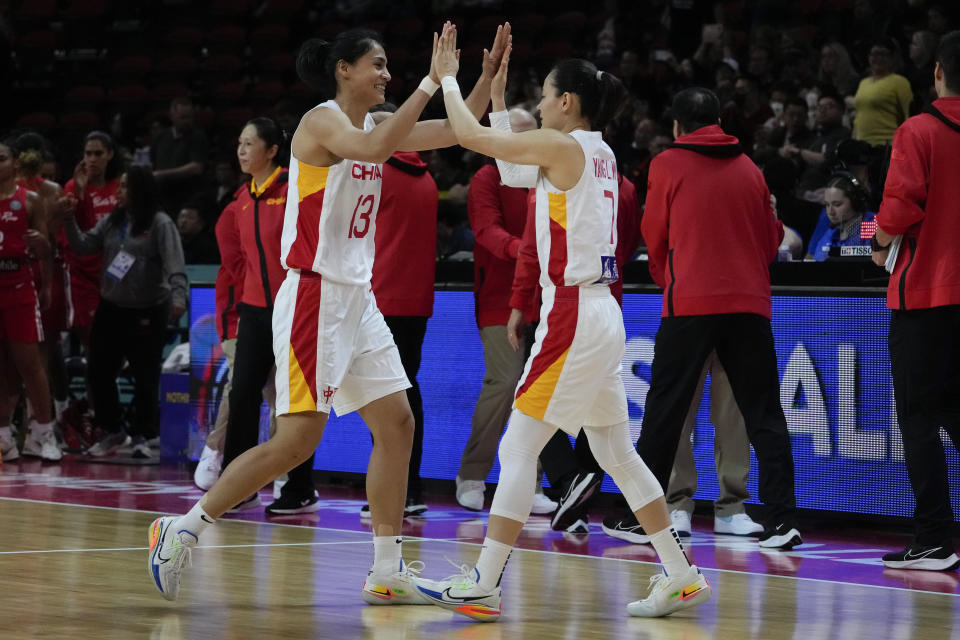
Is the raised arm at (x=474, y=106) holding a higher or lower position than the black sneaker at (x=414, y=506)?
higher

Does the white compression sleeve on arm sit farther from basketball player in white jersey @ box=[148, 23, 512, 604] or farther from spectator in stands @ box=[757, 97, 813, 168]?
spectator in stands @ box=[757, 97, 813, 168]

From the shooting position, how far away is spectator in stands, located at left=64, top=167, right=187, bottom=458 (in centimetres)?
927

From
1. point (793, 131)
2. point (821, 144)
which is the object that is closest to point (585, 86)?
point (821, 144)

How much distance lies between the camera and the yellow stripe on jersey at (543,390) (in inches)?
171

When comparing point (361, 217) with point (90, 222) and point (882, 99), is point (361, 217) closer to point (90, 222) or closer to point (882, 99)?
point (90, 222)

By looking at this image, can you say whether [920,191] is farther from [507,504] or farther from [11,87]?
[11,87]

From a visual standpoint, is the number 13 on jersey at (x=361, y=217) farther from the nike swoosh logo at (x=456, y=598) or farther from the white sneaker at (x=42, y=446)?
the white sneaker at (x=42, y=446)

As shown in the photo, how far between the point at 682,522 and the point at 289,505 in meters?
1.92

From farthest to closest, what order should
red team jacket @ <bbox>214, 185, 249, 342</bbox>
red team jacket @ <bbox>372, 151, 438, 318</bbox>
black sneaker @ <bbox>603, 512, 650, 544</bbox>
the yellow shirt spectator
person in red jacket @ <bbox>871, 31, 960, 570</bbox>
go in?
the yellow shirt spectator → red team jacket @ <bbox>214, 185, 249, 342</bbox> → red team jacket @ <bbox>372, 151, 438, 318</bbox> → black sneaker @ <bbox>603, 512, 650, 544</bbox> → person in red jacket @ <bbox>871, 31, 960, 570</bbox>

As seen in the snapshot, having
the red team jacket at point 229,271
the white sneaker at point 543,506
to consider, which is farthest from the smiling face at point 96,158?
the white sneaker at point 543,506

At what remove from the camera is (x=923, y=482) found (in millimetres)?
5414

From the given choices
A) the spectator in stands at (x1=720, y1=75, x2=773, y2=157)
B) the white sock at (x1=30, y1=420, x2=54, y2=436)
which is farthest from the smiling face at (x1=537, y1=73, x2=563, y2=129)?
the spectator in stands at (x1=720, y1=75, x2=773, y2=157)

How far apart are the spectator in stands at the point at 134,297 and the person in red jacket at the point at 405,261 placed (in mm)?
2948

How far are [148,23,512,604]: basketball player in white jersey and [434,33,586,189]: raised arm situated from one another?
0.07m
